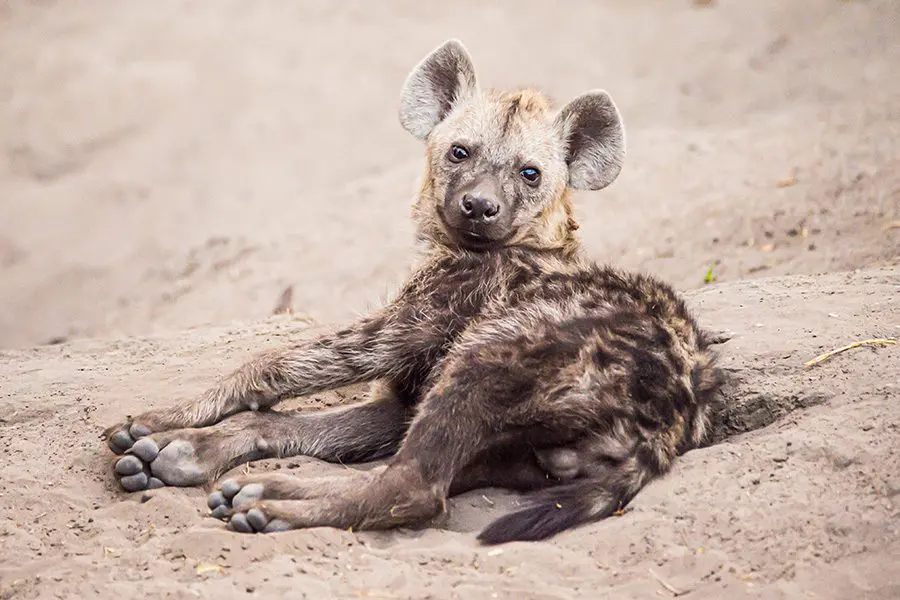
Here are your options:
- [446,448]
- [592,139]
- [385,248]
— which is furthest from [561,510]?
[385,248]

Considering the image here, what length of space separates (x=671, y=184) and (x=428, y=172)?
250cm

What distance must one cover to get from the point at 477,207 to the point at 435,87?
2.75ft

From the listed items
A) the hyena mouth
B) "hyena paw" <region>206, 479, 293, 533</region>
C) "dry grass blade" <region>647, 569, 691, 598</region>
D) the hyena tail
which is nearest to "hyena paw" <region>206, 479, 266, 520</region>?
"hyena paw" <region>206, 479, 293, 533</region>

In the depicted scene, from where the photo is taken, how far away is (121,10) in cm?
838

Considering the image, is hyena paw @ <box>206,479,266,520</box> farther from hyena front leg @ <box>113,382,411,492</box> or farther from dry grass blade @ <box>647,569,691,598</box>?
dry grass blade @ <box>647,569,691,598</box>

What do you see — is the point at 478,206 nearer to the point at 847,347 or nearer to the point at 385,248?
the point at 847,347

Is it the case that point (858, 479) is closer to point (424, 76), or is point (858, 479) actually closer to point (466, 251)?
point (466, 251)

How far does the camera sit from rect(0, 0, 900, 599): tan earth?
263 cm

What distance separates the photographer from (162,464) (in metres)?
3.18

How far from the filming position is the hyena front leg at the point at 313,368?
11.3ft

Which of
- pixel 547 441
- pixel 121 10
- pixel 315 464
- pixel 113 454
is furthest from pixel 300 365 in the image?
pixel 121 10

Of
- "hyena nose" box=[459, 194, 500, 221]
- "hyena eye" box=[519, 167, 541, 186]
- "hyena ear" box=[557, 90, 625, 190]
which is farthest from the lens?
"hyena ear" box=[557, 90, 625, 190]

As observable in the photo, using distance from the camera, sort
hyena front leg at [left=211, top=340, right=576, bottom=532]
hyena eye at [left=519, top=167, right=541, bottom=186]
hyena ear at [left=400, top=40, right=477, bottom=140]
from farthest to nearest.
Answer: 1. hyena ear at [left=400, top=40, right=477, bottom=140]
2. hyena eye at [left=519, top=167, right=541, bottom=186]
3. hyena front leg at [left=211, top=340, right=576, bottom=532]

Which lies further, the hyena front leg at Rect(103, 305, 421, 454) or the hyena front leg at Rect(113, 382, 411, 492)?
the hyena front leg at Rect(103, 305, 421, 454)
